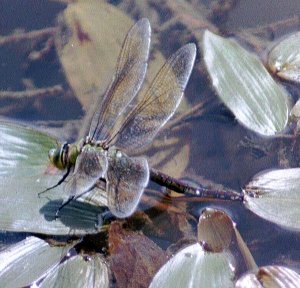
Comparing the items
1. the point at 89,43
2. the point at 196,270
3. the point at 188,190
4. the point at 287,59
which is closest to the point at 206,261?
the point at 196,270

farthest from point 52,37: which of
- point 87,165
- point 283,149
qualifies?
point 283,149

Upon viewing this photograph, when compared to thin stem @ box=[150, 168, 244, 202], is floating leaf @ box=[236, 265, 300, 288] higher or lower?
lower

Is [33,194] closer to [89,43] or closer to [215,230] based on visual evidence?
[215,230]

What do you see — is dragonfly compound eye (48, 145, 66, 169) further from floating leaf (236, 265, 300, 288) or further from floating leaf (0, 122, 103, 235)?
floating leaf (236, 265, 300, 288)

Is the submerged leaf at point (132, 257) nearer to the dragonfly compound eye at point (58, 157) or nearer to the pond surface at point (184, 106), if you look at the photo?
the pond surface at point (184, 106)

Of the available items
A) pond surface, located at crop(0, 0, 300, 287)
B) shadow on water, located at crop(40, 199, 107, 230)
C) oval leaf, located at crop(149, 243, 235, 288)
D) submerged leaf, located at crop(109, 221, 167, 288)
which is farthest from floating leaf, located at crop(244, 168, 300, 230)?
shadow on water, located at crop(40, 199, 107, 230)

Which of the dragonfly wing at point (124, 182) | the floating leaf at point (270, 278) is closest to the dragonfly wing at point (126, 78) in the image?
the dragonfly wing at point (124, 182)

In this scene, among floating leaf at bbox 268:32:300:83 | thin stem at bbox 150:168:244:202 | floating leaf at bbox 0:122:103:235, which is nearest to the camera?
floating leaf at bbox 0:122:103:235
